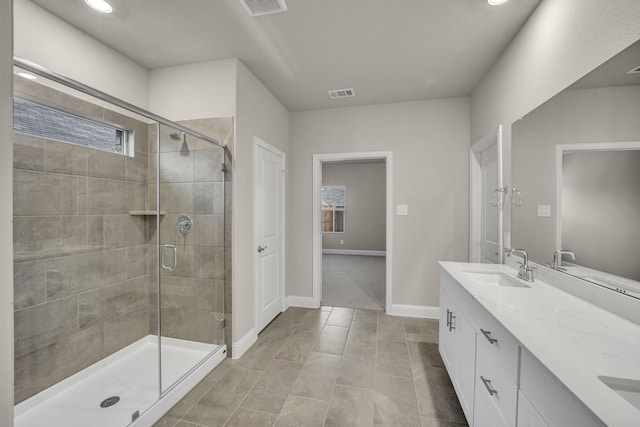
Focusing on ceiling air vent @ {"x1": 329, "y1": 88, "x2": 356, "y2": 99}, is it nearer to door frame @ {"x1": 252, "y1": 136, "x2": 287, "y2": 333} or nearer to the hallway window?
door frame @ {"x1": 252, "y1": 136, "x2": 287, "y2": 333}

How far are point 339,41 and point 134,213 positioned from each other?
2.39 meters

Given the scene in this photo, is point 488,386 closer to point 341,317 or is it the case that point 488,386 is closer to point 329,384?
point 329,384

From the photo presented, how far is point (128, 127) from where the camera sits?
2480mm

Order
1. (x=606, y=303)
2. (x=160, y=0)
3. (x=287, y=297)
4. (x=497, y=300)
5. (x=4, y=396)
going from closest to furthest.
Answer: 1. (x=4, y=396)
2. (x=606, y=303)
3. (x=497, y=300)
4. (x=160, y=0)
5. (x=287, y=297)

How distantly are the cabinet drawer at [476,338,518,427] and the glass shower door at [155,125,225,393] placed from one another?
209cm

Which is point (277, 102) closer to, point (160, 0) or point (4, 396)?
point (160, 0)

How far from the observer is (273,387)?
6.75 ft

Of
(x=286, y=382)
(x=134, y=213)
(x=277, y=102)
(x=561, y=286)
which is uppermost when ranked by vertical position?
(x=277, y=102)

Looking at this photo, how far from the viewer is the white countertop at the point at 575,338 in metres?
0.66

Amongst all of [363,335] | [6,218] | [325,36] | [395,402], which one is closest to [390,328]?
[363,335]

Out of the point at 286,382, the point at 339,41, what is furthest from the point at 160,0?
the point at 286,382

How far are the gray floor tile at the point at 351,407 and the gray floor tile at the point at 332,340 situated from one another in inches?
22.0

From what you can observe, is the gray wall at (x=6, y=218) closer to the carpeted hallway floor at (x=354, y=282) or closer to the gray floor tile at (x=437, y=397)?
the gray floor tile at (x=437, y=397)

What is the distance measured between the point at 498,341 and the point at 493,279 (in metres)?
0.98
